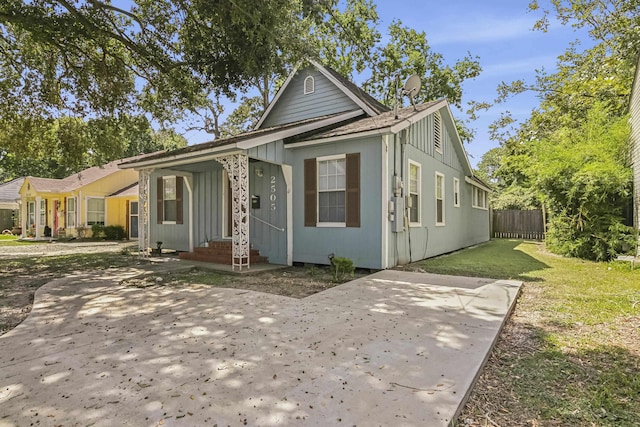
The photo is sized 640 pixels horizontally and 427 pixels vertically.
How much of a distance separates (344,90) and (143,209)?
691 centimetres

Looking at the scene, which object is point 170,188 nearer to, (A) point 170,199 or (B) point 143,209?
(A) point 170,199

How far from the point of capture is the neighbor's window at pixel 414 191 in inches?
352

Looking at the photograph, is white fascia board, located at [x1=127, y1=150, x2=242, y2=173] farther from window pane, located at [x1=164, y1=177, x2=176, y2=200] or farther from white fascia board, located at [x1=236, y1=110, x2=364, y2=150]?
window pane, located at [x1=164, y1=177, x2=176, y2=200]

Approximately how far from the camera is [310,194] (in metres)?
8.41

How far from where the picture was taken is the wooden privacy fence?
62.7 feet

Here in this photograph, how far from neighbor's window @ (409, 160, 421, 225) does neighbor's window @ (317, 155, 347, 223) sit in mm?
1913

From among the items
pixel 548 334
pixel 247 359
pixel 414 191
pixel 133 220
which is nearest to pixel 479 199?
pixel 414 191

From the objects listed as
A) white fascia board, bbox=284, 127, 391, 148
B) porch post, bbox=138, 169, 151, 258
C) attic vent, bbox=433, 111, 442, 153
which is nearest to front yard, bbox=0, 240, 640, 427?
porch post, bbox=138, 169, 151, 258

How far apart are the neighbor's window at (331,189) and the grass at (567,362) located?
4016 mm

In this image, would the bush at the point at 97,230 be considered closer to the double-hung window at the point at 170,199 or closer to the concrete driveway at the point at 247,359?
the double-hung window at the point at 170,199

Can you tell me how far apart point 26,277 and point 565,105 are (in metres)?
21.1

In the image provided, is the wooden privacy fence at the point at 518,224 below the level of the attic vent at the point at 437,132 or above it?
below

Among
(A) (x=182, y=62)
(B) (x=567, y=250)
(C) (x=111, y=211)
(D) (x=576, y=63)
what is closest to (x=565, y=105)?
(D) (x=576, y=63)

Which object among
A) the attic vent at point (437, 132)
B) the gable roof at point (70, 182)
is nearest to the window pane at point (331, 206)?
the attic vent at point (437, 132)
